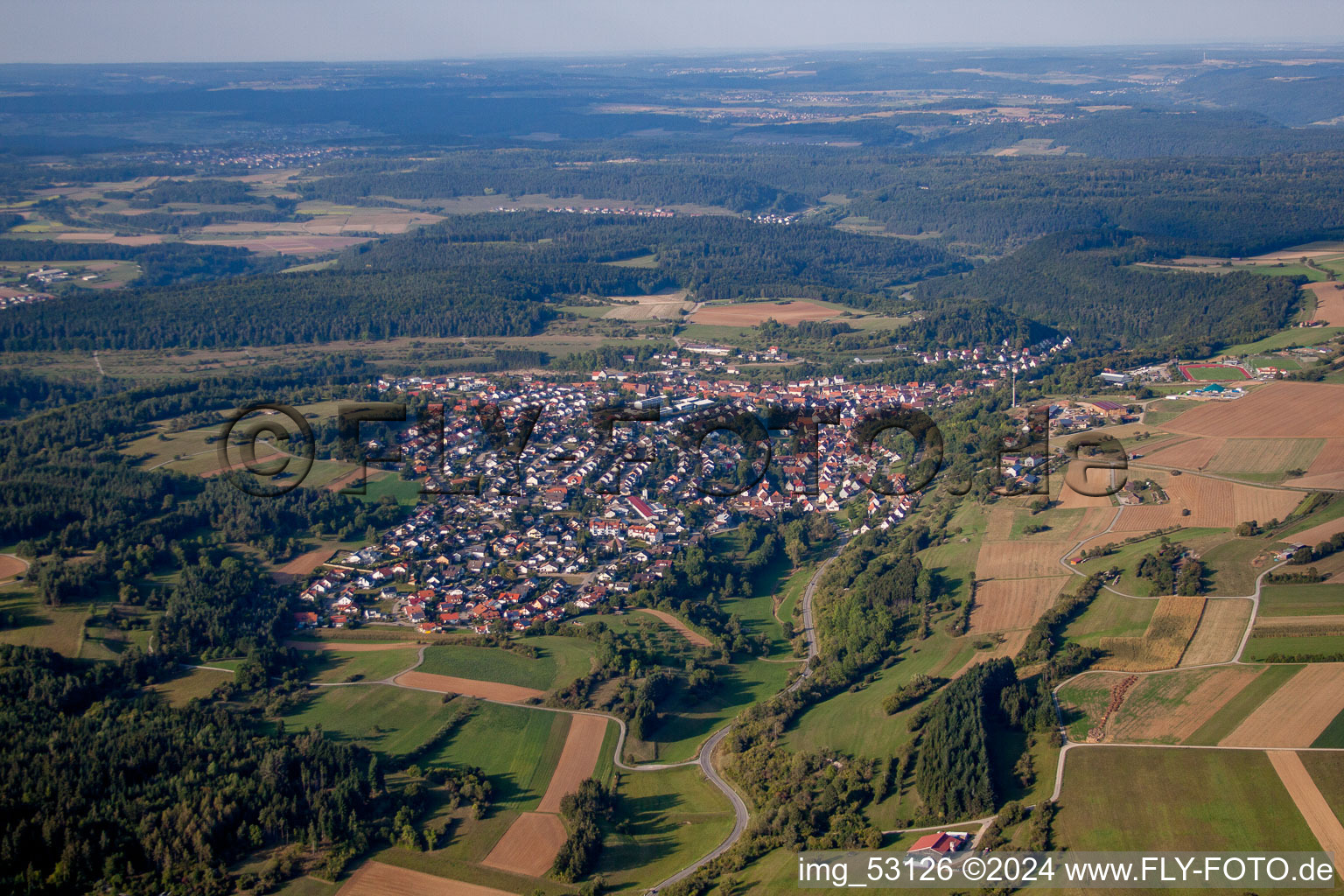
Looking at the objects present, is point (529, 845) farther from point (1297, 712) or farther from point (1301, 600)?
point (1301, 600)

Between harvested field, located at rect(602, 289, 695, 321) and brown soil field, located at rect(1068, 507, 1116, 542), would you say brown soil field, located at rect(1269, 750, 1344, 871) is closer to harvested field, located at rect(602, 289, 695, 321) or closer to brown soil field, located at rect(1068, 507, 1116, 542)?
brown soil field, located at rect(1068, 507, 1116, 542)

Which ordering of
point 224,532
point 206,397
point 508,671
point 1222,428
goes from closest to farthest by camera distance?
1. point 508,671
2. point 224,532
3. point 1222,428
4. point 206,397

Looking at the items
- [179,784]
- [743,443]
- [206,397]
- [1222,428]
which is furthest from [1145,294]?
[179,784]

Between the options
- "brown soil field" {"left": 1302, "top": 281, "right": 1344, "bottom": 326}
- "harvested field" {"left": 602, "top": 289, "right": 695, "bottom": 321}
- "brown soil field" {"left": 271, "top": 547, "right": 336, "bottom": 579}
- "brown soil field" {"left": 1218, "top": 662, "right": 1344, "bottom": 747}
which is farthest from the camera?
"harvested field" {"left": 602, "top": 289, "right": 695, "bottom": 321}

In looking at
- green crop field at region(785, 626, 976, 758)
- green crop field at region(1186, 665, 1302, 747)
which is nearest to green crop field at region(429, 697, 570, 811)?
green crop field at region(785, 626, 976, 758)

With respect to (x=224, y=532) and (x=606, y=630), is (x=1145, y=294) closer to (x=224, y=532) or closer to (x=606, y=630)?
(x=606, y=630)

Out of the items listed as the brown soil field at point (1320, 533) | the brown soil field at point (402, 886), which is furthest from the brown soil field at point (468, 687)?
the brown soil field at point (1320, 533)
